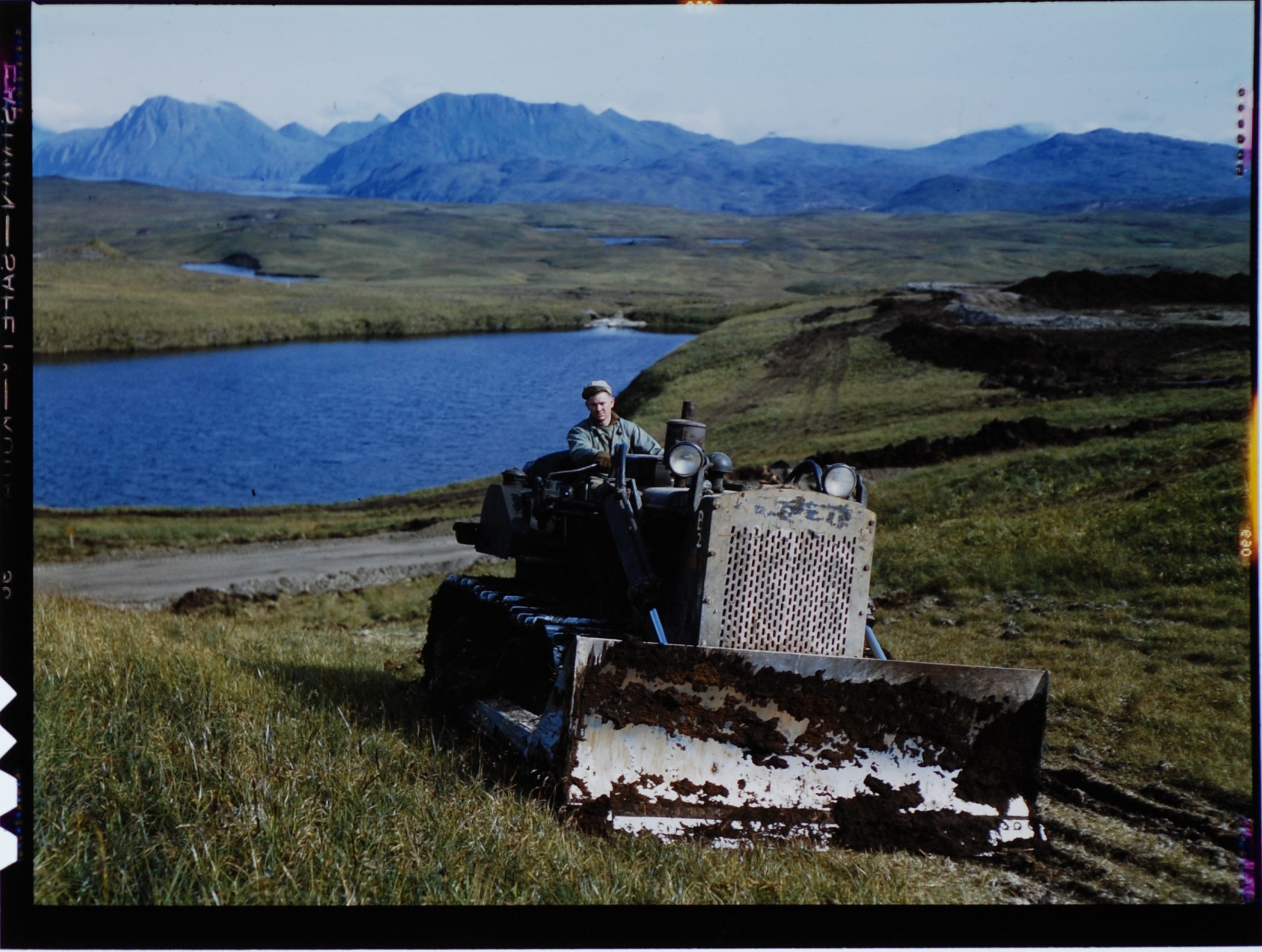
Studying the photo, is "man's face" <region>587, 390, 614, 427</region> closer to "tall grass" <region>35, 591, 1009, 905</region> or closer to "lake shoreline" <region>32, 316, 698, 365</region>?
"tall grass" <region>35, 591, 1009, 905</region>

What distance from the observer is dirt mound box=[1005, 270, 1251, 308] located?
40.8 m

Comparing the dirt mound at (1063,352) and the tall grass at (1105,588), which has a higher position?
the dirt mound at (1063,352)

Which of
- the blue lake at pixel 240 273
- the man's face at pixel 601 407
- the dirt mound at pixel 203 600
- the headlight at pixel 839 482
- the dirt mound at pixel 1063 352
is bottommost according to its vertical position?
the dirt mound at pixel 203 600

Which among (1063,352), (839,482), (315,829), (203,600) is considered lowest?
(203,600)

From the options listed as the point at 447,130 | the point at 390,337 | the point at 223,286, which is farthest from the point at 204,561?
the point at 447,130

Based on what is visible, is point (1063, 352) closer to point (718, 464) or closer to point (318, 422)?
point (318, 422)

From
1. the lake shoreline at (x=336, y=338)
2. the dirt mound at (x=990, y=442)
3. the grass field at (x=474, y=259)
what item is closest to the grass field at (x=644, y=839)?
the dirt mound at (x=990, y=442)

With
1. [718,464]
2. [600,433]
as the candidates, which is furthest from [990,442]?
[718,464]

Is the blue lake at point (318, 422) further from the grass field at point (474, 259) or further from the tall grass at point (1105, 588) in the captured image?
the grass field at point (474, 259)

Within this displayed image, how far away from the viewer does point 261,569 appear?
76.7ft

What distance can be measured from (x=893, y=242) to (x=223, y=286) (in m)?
73.3

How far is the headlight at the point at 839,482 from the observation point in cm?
636

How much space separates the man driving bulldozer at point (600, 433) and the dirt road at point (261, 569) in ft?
44.4

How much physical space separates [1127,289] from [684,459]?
41.3 meters
